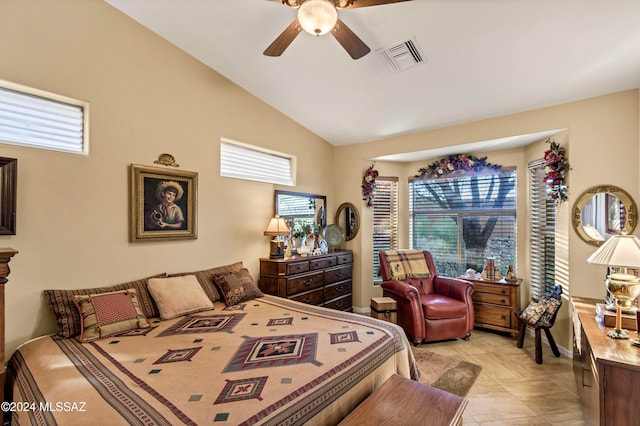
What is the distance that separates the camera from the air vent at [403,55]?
2.57 metres

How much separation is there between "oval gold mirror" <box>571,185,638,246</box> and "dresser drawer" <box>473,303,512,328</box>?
1280 millimetres

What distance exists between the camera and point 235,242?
3549 millimetres

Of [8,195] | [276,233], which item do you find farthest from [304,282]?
[8,195]

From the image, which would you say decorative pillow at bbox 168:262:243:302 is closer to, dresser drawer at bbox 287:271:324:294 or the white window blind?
dresser drawer at bbox 287:271:324:294

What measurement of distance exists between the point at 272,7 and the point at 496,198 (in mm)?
3769

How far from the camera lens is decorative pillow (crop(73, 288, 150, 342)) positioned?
2.08m

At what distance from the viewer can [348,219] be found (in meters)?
4.84

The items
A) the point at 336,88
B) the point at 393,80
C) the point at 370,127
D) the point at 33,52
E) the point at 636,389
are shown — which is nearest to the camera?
the point at 636,389

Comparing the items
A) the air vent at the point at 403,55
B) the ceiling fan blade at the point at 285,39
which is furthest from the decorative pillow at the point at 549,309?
the ceiling fan blade at the point at 285,39

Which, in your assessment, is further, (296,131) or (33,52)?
(296,131)

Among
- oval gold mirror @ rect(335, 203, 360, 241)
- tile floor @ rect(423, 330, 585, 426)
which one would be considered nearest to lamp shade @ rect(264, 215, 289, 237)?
oval gold mirror @ rect(335, 203, 360, 241)

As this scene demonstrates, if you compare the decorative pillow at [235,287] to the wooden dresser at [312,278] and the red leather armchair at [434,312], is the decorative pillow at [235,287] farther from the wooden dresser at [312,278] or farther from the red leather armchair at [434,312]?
the red leather armchair at [434,312]

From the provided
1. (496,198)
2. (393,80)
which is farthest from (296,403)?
(496,198)

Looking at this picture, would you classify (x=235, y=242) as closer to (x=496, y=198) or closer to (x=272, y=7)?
(x=272, y=7)
